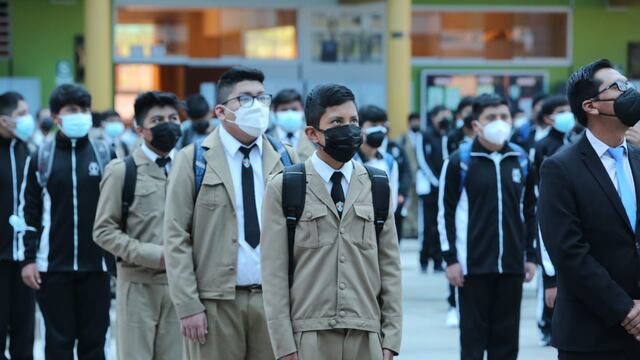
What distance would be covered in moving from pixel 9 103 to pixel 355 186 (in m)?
4.84

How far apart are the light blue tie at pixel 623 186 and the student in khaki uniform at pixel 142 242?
3235 mm

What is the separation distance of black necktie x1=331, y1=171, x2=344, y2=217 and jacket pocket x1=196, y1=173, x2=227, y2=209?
103 cm

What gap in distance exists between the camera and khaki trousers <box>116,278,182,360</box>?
810cm

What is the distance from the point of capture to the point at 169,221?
6.87m

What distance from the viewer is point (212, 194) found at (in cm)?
686

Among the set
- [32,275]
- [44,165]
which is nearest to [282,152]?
[44,165]

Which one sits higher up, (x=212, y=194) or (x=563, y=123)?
(x=563, y=123)

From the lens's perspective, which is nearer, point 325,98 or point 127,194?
point 325,98

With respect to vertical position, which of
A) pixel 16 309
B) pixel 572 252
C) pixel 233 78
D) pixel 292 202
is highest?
pixel 233 78

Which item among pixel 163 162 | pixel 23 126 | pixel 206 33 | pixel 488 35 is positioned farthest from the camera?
pixel 488 35

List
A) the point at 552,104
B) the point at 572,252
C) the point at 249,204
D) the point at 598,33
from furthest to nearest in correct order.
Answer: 1. the point at 598,33
2. the point at 552,104
3. the point at 249,204
4. the point at 572,252

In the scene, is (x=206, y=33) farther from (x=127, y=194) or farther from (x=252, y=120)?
(x=252, y=120)

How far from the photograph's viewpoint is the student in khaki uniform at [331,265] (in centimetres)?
584

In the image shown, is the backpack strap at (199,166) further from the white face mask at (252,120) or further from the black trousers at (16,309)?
the black trousers at (16,309)
